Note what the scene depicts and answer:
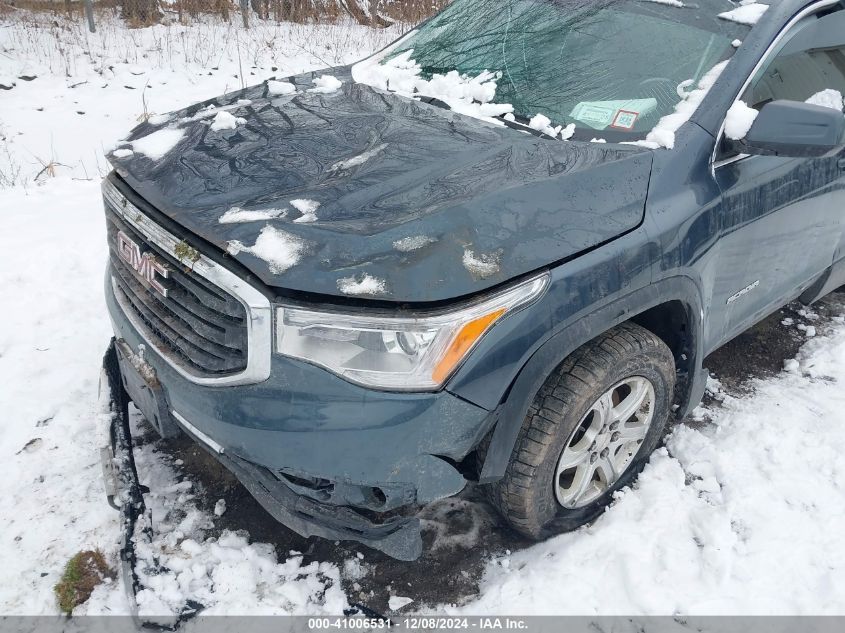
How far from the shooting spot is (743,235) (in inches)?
94.1

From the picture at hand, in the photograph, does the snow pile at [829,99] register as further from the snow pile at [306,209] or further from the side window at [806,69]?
the snow pile at [306,209]

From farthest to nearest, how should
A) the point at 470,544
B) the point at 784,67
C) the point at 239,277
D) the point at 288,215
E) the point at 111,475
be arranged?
the point at 784,67, the point at 470,544, the point at 111,475, the point at 288,215, the point at 239,277

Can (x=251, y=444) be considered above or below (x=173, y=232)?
below

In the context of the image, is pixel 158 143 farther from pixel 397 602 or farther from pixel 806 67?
pixel 806 67

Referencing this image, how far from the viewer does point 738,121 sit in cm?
219

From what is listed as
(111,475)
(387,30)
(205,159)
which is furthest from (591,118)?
(387,30)

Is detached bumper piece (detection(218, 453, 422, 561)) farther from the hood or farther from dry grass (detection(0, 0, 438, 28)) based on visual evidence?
dry grass (detection(0, 0, 438, 28))

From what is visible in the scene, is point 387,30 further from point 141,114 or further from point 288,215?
point 288,215

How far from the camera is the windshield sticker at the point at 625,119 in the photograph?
2.28 metres

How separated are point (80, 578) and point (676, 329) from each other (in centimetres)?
223

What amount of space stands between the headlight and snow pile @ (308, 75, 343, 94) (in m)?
1.55

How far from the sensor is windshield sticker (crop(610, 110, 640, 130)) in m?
2.28

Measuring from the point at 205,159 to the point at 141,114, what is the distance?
7364 mm

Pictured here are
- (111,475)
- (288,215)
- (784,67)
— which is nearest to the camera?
(288,215)
